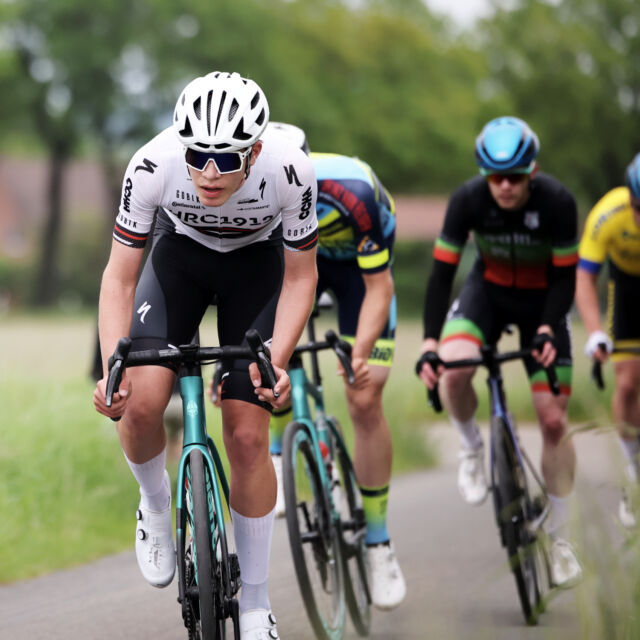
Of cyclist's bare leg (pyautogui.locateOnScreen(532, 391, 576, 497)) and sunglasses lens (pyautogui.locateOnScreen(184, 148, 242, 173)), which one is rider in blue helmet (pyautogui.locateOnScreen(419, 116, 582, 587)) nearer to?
cyclist's bare leg (pyautogui.locateOnScreen(532, 391, 576, 497))

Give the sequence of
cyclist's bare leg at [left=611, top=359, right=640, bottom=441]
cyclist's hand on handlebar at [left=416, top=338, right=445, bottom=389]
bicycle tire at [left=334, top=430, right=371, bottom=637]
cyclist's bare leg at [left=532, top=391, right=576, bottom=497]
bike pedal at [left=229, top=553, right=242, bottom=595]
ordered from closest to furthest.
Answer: bike pedal at [left=229, top=553, right=242, bottom=595] → bicycle tire at [left=334, top=430, right=371, bottom=637] → cyclist's hand on handlebar at [left=416, top=338, right=445, bottom=389] → cyclist's bare leg at [left=532, top=391, right=576, bottom=497] → cyclist's bare leg at [left=611, top=359, right=640, bottom=441]

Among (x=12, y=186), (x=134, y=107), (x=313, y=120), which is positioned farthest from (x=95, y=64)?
(x=12, y=186)

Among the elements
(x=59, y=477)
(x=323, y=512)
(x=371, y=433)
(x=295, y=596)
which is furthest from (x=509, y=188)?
(x=59, y=477)

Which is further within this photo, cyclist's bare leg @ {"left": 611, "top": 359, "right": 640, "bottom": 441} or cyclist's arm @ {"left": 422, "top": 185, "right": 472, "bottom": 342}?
cyclist's bare leg @ {"left": 611, "top": 359, "right": 640, "bottom": 441}

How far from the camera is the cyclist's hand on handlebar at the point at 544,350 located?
19.4 ft

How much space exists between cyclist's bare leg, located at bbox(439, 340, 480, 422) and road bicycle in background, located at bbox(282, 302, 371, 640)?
103 centimetres

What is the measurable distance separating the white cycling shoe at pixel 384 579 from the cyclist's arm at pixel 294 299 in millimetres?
1586

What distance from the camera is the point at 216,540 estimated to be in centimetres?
398

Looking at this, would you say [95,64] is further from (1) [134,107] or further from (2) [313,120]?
(2) [313,120]

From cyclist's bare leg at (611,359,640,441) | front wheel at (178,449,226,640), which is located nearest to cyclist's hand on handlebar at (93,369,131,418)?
front wheel at (178,449,226,640)

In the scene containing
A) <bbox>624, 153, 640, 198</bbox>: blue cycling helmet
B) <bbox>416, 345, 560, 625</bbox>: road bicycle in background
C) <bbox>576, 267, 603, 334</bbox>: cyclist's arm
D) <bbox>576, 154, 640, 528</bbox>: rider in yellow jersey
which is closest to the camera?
<bbox>416, 345, 560, 625</bbox>: road bicycle in background

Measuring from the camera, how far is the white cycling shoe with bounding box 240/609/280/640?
4.11 metres

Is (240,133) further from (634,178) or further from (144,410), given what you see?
(634,178)

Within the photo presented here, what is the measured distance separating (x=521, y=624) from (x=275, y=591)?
1.28m
